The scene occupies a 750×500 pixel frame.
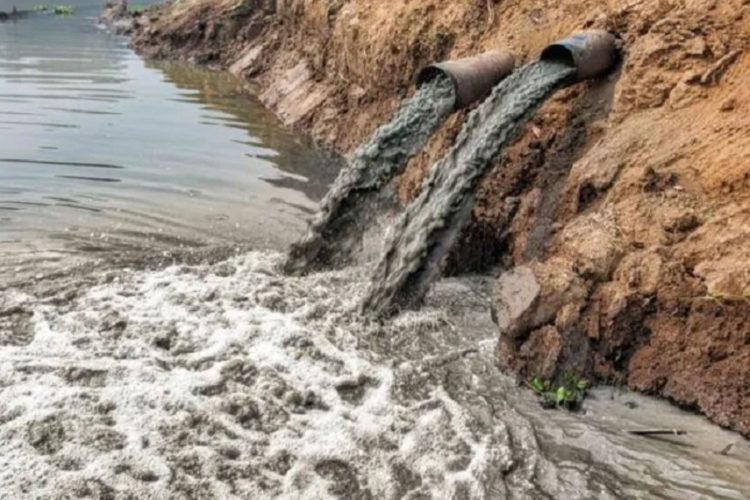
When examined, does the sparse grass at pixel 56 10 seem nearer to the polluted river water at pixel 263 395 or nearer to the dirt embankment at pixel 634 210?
the polluted river water at pixel 263 395

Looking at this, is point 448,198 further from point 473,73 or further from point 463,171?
point 473,73

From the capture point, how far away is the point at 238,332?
4953mm

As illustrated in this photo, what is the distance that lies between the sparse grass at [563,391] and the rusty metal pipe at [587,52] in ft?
7.99

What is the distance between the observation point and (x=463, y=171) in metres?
5.53

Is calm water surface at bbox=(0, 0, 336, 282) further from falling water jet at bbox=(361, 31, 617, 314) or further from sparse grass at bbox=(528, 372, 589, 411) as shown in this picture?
sparse grass at bbox=(528, 372, 589, 411)

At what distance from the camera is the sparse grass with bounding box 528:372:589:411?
429cm

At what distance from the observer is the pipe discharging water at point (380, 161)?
6.25m

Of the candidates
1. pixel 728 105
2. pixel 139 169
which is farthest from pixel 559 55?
pixel 139 169

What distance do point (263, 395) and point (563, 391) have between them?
67.0 inches

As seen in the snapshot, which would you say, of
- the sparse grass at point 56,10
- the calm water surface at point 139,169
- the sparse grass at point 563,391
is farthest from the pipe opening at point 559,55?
the sparse grass at point 56,10

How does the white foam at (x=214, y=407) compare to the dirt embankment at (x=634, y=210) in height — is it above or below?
below

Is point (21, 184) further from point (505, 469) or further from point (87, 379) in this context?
point (505, 469)

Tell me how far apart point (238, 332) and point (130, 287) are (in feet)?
3.65

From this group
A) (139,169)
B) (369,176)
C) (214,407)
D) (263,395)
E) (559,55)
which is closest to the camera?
(214,407)
